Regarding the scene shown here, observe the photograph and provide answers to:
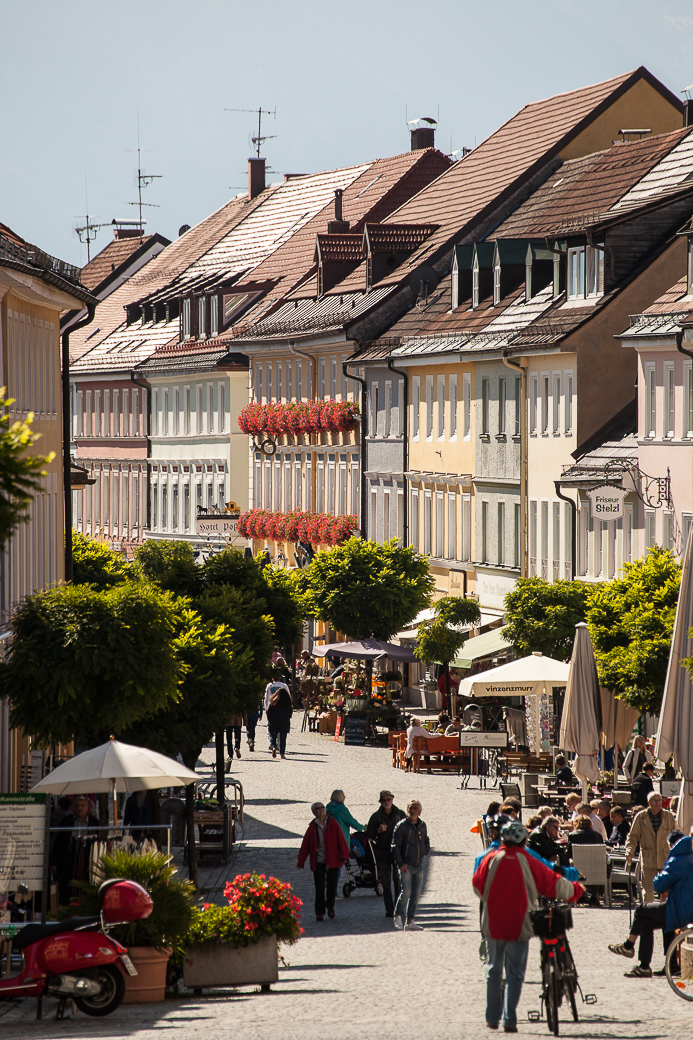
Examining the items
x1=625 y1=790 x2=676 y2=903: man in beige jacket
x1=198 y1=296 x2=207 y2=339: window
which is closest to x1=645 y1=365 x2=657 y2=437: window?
x1=625 y1=790 x2=676 y2=903: man in beige jacket

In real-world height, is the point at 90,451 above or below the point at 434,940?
above

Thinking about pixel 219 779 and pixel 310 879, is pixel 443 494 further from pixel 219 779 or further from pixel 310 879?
pixel 310 879

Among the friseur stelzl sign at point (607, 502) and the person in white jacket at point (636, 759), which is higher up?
the friseur stelzl sign at point (607, 502)

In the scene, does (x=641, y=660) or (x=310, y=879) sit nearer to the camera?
(x=310, y=879)

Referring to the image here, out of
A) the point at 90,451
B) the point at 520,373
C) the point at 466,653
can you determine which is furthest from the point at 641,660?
the point at 90,451

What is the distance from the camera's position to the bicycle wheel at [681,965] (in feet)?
51.3

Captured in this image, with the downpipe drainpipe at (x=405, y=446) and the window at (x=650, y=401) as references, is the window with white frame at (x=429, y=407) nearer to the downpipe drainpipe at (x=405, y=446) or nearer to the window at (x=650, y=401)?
the downpipe drainpipe at (x=405, y=446)

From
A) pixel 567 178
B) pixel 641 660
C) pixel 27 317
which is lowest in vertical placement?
pixel 641 660

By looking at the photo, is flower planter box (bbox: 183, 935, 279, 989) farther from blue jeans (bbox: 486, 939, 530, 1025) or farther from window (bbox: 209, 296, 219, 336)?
window (bbox: 209, 296, 219, 336)

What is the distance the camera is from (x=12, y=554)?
29.5m

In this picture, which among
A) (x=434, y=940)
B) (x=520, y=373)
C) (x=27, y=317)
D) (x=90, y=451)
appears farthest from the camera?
(x=90, y=451)

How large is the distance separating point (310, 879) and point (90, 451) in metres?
68.3

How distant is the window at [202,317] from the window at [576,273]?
103 ft

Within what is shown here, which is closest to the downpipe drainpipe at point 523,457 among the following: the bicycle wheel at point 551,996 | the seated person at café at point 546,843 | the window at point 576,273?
the window at point 576,273
